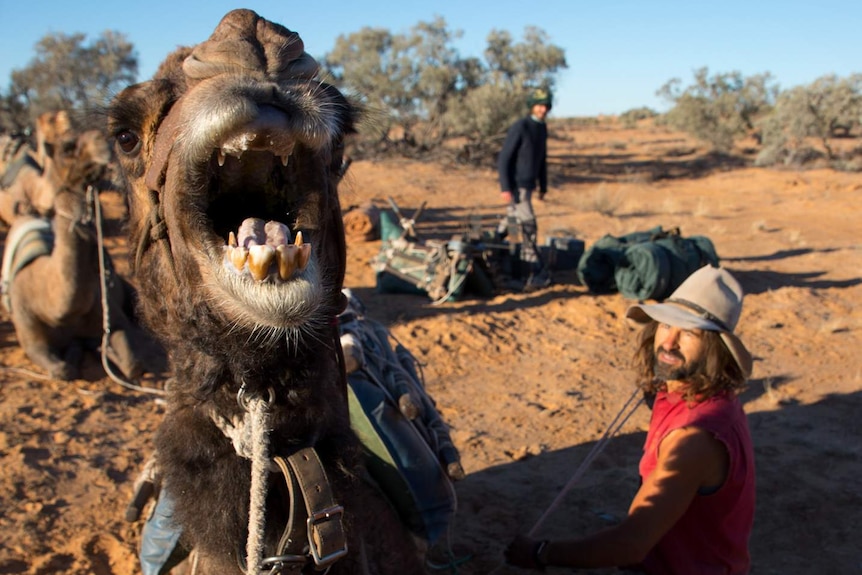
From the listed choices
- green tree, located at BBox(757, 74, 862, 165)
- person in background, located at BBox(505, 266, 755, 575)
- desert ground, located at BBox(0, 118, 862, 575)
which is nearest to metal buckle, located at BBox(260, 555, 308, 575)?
desert ground, located at BBox(0, 118, 862, 575)

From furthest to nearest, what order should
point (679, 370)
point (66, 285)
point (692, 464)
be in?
point (66, 285)
point (679, 370)
point (692, 464)

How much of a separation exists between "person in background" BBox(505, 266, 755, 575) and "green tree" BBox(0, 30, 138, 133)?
1882 centimetres

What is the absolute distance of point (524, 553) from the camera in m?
3.14

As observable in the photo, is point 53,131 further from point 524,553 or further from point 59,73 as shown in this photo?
point 59,73

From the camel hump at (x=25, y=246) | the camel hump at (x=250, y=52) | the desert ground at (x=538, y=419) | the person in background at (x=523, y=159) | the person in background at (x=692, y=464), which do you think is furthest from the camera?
the person in background at (x=523, y=159)

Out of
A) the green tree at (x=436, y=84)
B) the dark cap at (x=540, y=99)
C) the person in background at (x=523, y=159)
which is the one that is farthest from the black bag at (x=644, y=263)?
the green tree at (x=436, y=84)

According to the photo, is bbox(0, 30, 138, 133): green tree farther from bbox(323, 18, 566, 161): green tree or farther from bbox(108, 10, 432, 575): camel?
bbox(108, 10, 432, 575): camel

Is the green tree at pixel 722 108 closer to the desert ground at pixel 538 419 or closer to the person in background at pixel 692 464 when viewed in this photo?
the desert ground at pixel 538 419

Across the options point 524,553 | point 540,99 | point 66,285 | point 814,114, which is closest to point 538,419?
point 524,553

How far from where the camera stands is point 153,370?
6113 millimetres

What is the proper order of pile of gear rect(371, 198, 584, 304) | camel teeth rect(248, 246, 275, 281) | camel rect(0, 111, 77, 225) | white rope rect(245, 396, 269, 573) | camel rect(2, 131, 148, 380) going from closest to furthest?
camel teeth rect(248, 246, 275, 281)
white rope rect(245, 396, 269, 573)
camel rect(2, 131, 148, 380)
camel rect(0, 111, 77, 225)
pile of gear rect(371, 198, 584, 304)

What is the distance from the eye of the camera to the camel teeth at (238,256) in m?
1.55

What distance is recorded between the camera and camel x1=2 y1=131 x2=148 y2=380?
5.78 m

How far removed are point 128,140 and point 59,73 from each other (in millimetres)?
22424
